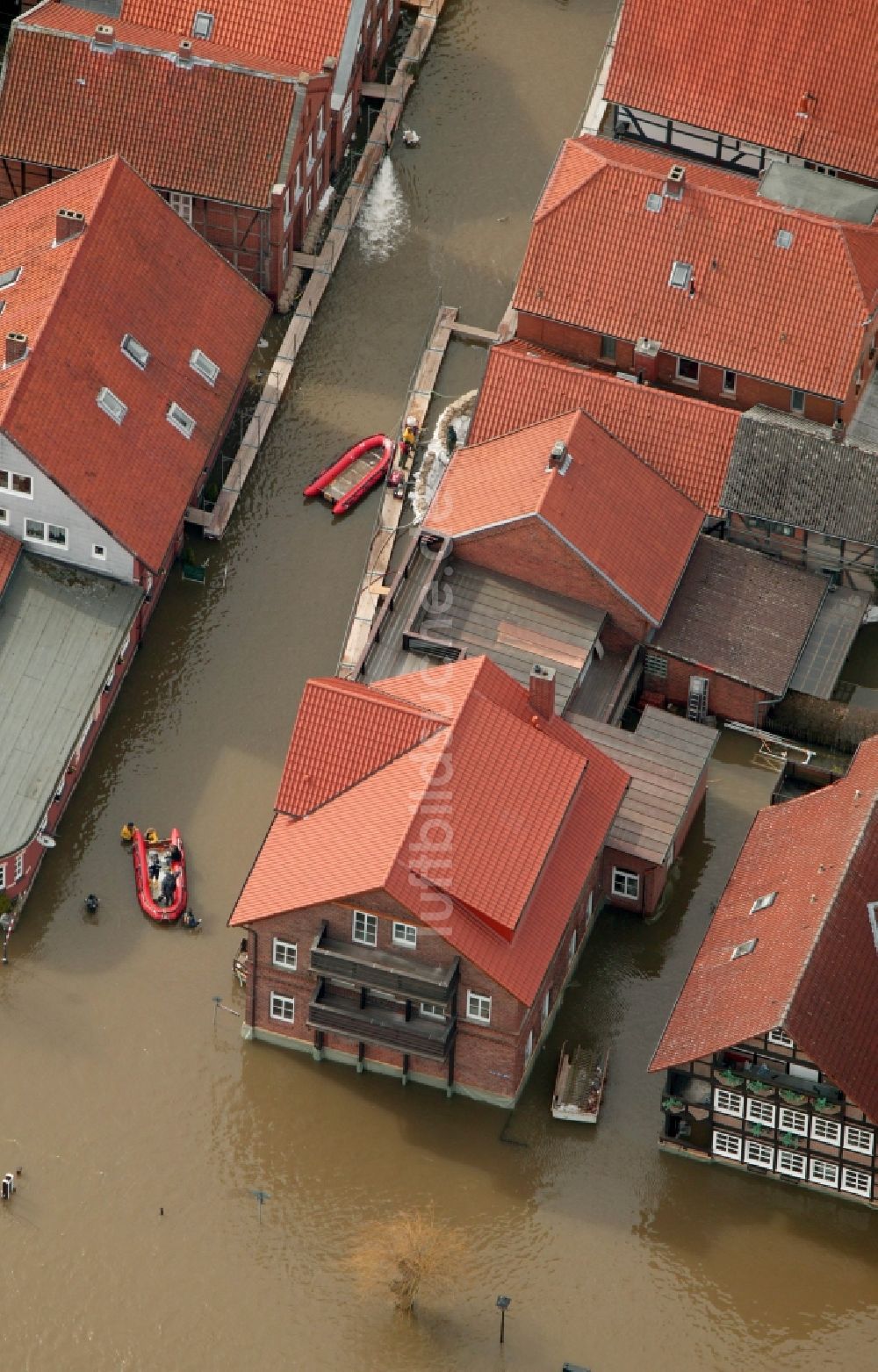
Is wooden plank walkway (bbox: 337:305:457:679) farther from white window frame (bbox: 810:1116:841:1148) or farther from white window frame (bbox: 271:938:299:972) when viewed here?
white window frame (bbox: 810:1116:841:1148)

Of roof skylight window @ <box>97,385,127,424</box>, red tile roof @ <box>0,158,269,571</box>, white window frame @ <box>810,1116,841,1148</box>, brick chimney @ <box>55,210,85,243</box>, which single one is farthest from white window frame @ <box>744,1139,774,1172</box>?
brick chimney @ <box>55,210,85,243</box>

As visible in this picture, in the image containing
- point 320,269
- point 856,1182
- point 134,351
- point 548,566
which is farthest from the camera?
point 320,269

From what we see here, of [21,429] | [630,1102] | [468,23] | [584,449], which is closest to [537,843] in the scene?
[630,1102]

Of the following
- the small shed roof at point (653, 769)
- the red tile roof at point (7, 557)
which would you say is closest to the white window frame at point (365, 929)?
the small shed roof at point (653, 769)

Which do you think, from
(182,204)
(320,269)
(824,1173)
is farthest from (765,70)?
(824,1173)

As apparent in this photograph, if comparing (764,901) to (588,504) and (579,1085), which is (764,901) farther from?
(588,504)

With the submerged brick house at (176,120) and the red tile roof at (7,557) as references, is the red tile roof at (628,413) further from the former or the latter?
the red tile roof at (7,557)

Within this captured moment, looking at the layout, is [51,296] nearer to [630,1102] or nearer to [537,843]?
[537,843]
